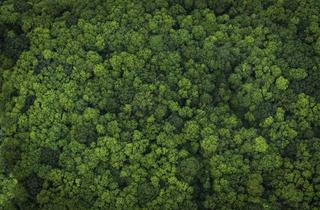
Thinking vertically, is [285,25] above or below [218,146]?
above

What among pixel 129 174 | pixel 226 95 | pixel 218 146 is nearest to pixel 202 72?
pixel 226 95

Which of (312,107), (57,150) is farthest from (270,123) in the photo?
(57,150)

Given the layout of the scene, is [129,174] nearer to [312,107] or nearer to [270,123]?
[270,123]

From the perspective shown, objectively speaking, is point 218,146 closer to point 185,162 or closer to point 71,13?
point 185,162

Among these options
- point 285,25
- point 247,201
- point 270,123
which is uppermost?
point 285,25

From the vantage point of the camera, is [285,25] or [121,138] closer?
[121,138]

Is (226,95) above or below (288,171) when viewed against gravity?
above
